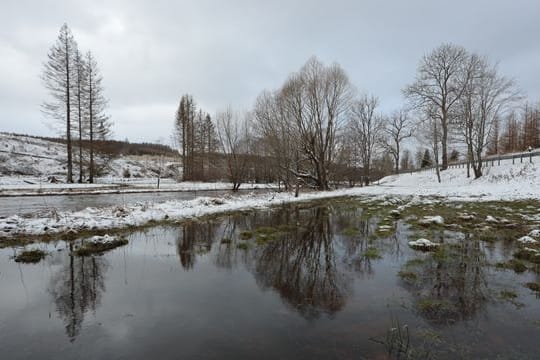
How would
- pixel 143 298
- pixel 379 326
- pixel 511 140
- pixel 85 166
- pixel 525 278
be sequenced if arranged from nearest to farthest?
pixel 379 326
pixel 143 298
pixel 525 278
pixel 85 166
pixel 511 140

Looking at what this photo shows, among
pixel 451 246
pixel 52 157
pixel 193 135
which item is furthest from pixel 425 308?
pixel 52 157

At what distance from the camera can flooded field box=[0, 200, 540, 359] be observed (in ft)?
10.4

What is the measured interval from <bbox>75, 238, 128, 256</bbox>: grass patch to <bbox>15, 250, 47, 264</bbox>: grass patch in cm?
72

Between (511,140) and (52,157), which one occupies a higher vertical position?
(511,140)

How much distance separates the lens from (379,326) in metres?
3.60

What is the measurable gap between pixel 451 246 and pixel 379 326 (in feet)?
15.5

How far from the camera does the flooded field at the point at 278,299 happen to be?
10.4 ft

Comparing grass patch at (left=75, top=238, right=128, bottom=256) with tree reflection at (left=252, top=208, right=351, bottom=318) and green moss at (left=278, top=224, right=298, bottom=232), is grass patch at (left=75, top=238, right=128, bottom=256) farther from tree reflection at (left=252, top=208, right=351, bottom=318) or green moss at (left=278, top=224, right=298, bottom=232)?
green moss at (left=278, top=224, right=298, bottom=232)

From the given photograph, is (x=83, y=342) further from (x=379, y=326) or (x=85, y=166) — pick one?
(x=85, y=166)

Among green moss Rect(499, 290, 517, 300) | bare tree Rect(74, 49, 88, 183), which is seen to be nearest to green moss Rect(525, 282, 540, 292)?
green moss Rect(499, 290, 517, 300)

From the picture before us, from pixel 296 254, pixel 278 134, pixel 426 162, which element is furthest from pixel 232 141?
pixel 426 162

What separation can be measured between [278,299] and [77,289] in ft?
11.8

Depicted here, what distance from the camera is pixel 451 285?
187 inches

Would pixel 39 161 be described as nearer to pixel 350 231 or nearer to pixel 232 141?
pixel 232 141
